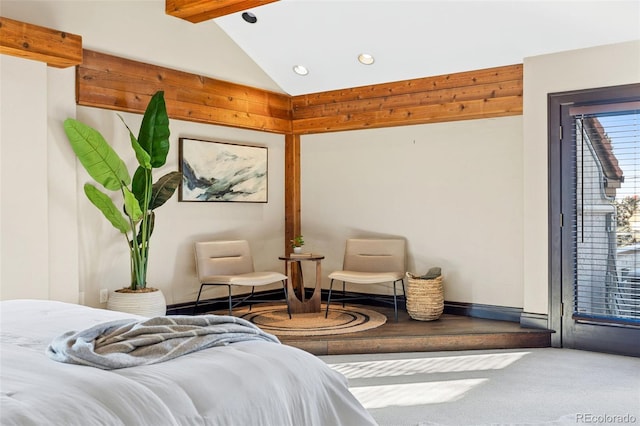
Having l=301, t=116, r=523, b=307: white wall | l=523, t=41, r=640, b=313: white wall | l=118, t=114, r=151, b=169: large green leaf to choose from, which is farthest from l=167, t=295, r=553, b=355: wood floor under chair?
l=118, t=114, r=151, b=169: large green leaf

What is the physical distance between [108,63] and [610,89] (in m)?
4.02

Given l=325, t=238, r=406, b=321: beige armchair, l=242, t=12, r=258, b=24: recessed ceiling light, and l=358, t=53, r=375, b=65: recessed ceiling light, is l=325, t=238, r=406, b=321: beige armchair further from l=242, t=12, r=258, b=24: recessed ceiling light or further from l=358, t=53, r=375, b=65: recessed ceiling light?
l=242, t=12, r=258, b=24: recessed ceiling light

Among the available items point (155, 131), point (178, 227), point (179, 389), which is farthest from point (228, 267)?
point (179, 389)

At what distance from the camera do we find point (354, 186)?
6.41 m

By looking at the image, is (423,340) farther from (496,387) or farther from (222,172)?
(222,172)

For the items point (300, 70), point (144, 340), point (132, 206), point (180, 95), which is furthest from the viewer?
point (300, 70)

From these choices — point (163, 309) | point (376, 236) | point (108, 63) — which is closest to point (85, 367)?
point (163, 309)

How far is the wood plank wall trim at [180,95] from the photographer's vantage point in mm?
4867

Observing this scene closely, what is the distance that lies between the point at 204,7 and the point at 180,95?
43.6 inches

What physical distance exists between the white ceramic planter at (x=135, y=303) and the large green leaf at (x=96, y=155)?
85 centimetres

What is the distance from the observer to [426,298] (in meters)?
5.30

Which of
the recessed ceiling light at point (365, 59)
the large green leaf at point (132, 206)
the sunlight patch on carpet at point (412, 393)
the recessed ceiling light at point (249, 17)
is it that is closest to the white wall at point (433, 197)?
the recessed ceiling light at point (365, 59)

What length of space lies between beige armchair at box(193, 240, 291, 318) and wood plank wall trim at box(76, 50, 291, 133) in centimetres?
122

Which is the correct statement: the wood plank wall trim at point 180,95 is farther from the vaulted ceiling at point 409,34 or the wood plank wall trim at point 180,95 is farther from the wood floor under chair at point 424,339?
the wood floor under chair at point 424,339
